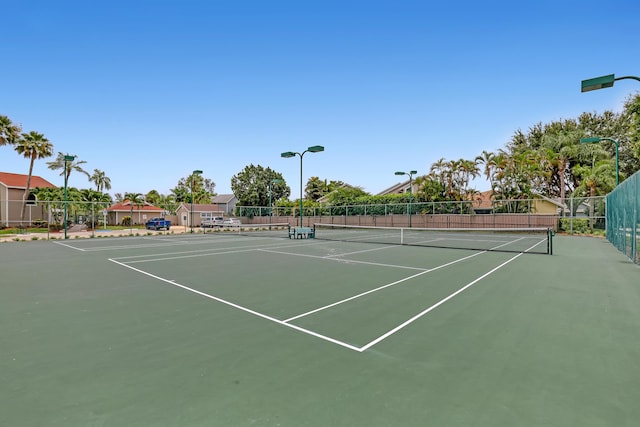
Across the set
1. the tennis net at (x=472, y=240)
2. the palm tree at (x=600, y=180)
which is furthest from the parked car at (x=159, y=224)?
the palm tree at (x=600, y=180)

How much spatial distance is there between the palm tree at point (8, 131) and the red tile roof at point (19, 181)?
10.1 meters

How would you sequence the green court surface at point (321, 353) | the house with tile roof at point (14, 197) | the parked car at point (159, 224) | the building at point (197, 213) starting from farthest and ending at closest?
the building at point (197, 213) → the parked car at point (159, 224) → the house with tile roof at point (14, 197) → the green court surface at point (321, 353)

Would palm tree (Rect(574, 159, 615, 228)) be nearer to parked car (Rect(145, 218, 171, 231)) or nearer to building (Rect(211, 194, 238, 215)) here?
→ parked car (Rect(145, 218, 171, 231))

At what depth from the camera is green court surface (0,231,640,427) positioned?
306cm

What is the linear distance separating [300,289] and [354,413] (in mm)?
5146

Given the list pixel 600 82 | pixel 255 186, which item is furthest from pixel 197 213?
pixel 600 82

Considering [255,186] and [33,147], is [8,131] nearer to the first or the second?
[33,147]

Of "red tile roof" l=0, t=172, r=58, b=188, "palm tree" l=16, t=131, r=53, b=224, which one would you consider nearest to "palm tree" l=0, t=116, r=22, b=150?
"palm tree" l=16, t=131, r=53, b=224

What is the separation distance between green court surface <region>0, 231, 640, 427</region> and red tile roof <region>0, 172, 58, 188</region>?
46.3 m

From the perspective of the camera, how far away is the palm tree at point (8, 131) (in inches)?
1330

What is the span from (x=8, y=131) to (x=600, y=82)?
47545 millimetres

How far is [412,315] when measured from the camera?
5.95 m

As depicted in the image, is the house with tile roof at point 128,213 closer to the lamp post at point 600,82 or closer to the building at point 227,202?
the building at point 227,202

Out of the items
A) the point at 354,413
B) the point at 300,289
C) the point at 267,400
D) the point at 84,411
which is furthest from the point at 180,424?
the point at 300,289
